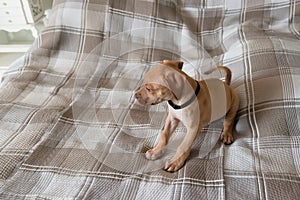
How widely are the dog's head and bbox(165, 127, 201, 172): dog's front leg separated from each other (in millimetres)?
144

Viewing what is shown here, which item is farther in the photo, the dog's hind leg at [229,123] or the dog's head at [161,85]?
the dog's hind leg at [229,123]

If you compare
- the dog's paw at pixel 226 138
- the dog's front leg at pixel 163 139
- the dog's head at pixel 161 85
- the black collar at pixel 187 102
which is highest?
the dog's head at pixel 161 85

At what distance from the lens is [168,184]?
0.76 m

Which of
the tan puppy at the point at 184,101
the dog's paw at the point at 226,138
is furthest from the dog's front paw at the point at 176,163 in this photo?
the dog's paw at the point at 226,138

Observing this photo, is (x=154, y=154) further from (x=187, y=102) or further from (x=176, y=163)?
(x=187, y=102)

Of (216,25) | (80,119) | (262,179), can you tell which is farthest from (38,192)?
(216,25)

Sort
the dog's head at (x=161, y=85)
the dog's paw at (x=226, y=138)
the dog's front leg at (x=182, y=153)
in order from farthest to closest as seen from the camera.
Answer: the dog's paw at (x=226, y=138), the dog's front leg at (x=182, y=153), the dog's head at (x=161, y=85)

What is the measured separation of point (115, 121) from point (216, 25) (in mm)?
753

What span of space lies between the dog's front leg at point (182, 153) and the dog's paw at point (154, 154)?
0.04m

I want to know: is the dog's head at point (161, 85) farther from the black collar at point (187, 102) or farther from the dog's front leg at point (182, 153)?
Answer: the dog's front leg at point (182, 153)

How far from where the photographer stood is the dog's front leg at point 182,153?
2.59ft

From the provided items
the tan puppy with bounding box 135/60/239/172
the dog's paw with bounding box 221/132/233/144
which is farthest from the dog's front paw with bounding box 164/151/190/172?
the dog's paw with bounding box 221/132/233/144

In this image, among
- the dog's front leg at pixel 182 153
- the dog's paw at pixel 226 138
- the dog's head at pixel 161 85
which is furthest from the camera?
the dog's paw at pixel 226 138

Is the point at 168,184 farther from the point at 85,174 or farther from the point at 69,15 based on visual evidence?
the point at 69,15
